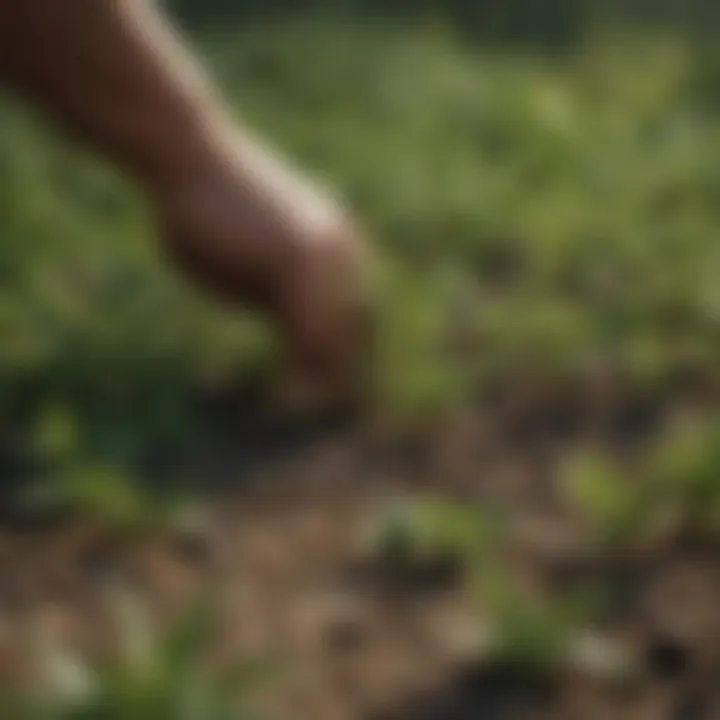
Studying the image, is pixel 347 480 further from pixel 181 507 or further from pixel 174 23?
pixel 174 23

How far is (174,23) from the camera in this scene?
2238 millimetres

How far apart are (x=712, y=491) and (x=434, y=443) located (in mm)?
218

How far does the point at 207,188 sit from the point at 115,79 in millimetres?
102

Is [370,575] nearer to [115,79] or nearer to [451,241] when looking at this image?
[115,79]

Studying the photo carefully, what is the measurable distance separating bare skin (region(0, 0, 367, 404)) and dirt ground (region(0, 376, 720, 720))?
3.2 inches

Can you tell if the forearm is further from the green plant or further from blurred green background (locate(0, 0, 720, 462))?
the green plant

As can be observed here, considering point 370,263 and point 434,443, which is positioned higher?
point 370,263

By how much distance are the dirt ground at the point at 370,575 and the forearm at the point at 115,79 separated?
19 cm

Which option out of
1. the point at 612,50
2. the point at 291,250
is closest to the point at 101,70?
the point at 291,250

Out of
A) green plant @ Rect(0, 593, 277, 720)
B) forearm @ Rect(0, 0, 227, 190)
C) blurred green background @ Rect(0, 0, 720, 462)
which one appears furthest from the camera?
blurred green background @ Rect(0, 0, 720, 462)

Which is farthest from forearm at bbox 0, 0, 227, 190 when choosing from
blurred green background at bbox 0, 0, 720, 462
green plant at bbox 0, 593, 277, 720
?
green plant at bbox 0, 593, 277, 720

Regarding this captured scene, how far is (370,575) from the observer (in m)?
0.91

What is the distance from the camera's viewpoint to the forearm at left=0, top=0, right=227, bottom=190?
3.18 ft

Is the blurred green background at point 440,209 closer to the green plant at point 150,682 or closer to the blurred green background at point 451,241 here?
the blurred green background at point 451,241
